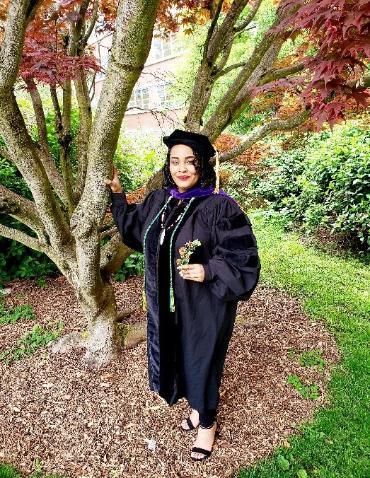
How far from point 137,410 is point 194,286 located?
1333 millimetres

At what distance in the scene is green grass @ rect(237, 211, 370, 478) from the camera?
250 cm

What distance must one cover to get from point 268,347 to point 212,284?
182 centimetres

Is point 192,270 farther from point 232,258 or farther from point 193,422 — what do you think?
point 193,422

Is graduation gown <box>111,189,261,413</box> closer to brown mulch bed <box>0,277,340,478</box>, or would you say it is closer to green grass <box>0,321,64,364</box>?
brown mulch bed <box>0,277,340,478</box>

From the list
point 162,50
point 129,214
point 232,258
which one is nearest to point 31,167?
point 129,214

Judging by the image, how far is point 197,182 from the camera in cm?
224

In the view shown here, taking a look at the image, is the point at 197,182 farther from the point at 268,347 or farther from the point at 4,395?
the point at 4,395

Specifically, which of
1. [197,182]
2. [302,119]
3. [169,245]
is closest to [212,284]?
[169,245]

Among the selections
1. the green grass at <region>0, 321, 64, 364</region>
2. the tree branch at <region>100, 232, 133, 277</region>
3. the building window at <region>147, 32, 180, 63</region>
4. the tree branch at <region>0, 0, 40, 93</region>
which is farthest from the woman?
the building window at <region>147, 32, 180, 63</region>

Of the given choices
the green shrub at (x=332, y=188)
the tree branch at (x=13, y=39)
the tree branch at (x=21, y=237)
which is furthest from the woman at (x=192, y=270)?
the green shrub at (x=332, y=188)

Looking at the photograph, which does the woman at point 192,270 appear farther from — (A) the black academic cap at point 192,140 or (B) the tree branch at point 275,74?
(B) the tree branch at point 275,74

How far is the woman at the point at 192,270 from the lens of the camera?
2.11 meters

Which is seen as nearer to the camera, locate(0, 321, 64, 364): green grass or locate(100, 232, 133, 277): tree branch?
locate(100, 232, 133, 277): tree branch

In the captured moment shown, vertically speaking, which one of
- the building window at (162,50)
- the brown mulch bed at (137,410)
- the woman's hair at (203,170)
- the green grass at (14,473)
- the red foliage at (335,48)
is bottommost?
the green grass at (14,473)
